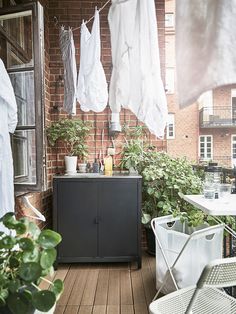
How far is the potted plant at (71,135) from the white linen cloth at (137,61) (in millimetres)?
1316

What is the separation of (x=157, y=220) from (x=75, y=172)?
1.10m

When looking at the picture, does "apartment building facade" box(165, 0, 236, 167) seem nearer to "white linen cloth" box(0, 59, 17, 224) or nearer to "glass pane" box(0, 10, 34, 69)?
"glass pane" box(0, 10, 34, 69)

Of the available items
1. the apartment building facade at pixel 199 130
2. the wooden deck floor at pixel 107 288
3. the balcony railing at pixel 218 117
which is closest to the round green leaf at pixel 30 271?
the wooden deck floor at pixel 107 288

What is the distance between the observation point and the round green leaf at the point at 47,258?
0.84 m

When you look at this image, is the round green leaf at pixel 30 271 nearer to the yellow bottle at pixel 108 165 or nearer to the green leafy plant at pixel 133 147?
the yellow bottle at pixel 108 165

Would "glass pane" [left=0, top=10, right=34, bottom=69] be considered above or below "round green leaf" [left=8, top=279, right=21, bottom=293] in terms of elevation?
above

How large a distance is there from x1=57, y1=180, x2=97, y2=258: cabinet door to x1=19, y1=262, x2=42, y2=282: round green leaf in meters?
1.78

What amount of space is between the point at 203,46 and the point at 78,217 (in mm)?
2082

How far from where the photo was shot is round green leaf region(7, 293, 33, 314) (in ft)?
2.59

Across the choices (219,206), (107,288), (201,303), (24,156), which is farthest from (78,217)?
(201,303)

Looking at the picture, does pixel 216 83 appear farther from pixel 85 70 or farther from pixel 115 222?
pixel 115 222

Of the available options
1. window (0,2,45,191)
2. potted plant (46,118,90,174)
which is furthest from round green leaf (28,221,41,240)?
potted plant (46,118,90,174)

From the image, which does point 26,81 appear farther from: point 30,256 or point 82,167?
point 30,256

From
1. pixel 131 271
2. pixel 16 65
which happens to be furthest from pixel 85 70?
pixel 131 271
